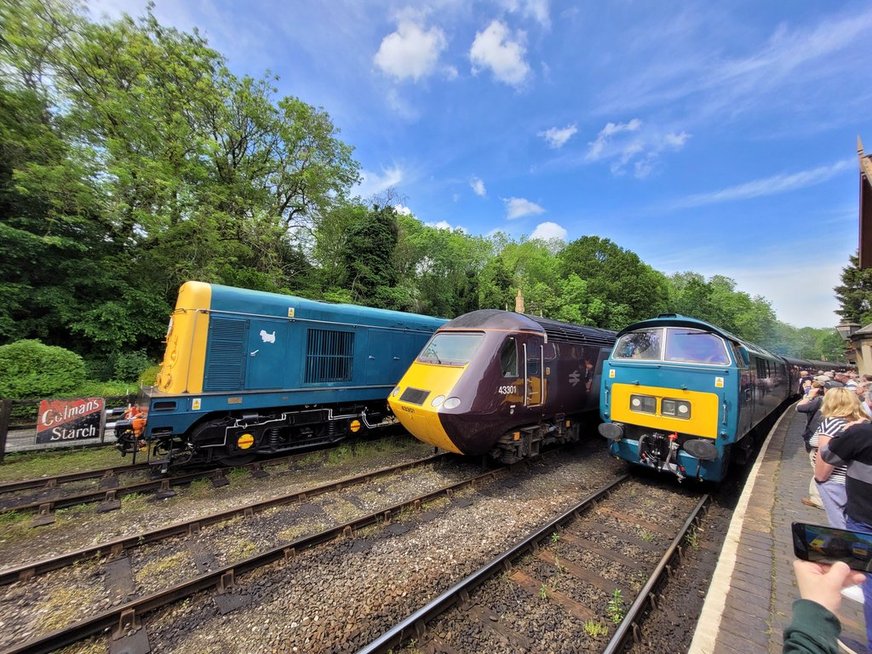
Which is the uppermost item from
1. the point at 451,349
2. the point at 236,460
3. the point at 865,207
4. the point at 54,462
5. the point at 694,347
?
the point at 865,207

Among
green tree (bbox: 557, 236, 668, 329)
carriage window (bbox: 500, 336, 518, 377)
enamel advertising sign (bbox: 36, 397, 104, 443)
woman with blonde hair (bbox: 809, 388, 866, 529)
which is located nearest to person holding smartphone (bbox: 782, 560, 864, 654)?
woman with blonde hair (bbox: 809, 388, 866, 529)

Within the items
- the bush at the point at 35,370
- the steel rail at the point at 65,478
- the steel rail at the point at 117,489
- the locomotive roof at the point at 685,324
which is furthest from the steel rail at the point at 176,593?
the bush at the point at 35,370

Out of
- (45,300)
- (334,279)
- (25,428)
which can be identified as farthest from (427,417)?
(334,279)

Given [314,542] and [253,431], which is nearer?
[314,542]

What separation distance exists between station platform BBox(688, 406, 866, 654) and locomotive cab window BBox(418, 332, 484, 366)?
4.17 meters

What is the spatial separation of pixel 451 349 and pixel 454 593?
161 inches

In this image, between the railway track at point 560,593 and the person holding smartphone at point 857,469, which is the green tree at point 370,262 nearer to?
the railway track at point 560,593

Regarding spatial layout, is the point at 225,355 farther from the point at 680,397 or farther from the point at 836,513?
the point at 836,513

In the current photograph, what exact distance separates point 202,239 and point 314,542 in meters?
12.9

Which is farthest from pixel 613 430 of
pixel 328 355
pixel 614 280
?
pixel 614 280

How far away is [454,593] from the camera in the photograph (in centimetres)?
357

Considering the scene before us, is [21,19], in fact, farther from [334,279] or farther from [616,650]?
[616,650]

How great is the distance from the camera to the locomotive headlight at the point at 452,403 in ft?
19.8

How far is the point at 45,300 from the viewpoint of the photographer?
1200cm
